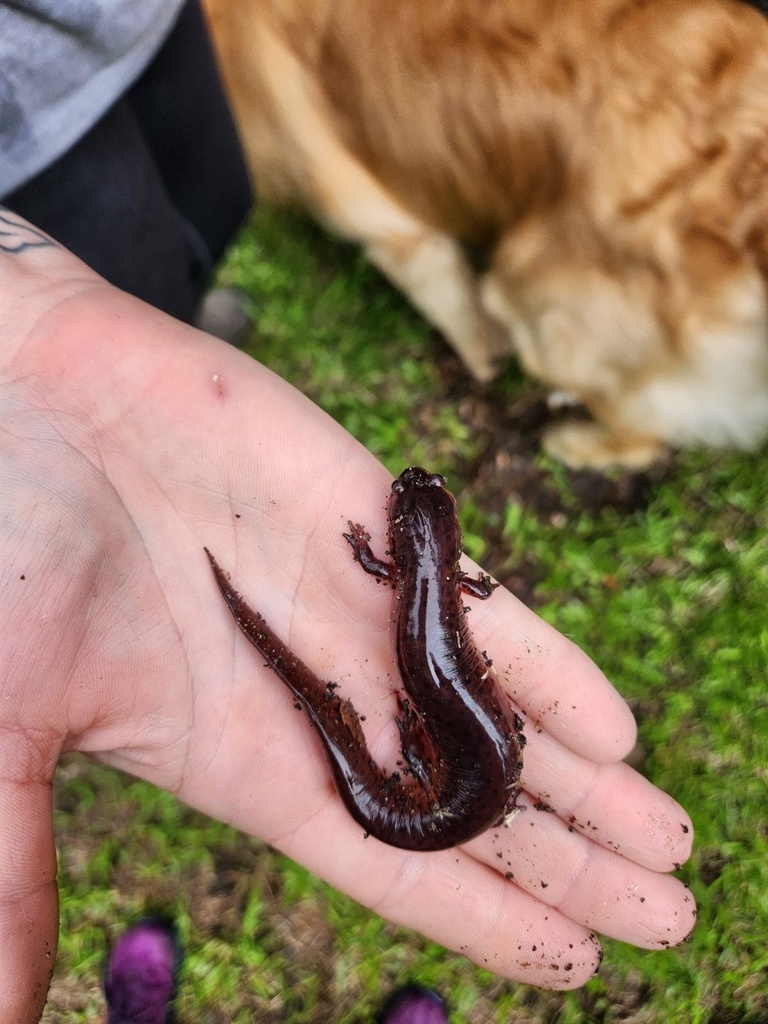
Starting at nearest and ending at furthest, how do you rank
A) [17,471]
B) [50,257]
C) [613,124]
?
1. [17,471]
2. [50,257]
3. [613,124]

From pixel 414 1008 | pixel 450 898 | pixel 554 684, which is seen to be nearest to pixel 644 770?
pixel 554 684

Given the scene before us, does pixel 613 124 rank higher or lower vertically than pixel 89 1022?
higher

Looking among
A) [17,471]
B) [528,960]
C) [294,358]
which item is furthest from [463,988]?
[294,358]

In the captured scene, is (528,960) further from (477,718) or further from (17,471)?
(17,471)

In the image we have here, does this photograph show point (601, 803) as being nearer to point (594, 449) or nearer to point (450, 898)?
point (450, 898)

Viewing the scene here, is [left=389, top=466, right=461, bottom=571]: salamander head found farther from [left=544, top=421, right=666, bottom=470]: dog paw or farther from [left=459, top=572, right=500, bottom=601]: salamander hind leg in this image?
[left=544, top=421, right=666, bottom=470]: dog paw

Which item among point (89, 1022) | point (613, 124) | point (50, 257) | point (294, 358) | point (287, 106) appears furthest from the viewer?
point (294, 358)
